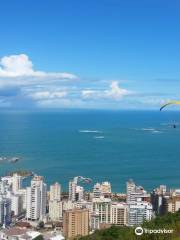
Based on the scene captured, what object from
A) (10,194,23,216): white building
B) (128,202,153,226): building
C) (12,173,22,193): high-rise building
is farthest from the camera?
(12,173,22,193): high-rise building

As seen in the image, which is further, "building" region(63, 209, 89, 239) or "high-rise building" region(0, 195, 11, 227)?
"high-rise building" region(0, 195, 11, 227)

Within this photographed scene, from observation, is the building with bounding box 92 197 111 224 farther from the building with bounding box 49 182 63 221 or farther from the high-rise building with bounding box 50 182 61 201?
the high-rise building with bounding box 50 182 61 201

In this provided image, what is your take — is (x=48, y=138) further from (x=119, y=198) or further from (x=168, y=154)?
(x=119, y=198)

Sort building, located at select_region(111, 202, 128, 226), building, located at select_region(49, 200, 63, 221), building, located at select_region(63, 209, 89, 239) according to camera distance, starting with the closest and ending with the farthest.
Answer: building, located at select_region(63, 209, 89, 239) → building, located at select_region(111, 202, 128, 226) → building, located at select_region(49, 200, 63, 221)

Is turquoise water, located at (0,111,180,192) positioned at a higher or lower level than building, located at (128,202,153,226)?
higher

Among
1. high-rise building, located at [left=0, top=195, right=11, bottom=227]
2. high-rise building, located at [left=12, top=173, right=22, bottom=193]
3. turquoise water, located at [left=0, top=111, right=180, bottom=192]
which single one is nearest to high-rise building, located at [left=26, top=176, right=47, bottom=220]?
high-rise building, located at [left=0, top=195, right=11, bottom=227]

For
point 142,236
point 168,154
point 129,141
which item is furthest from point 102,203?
point 129,141

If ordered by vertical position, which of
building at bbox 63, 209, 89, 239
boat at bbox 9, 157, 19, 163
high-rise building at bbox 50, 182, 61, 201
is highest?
boat at bbox 9, 157, 19, 163
